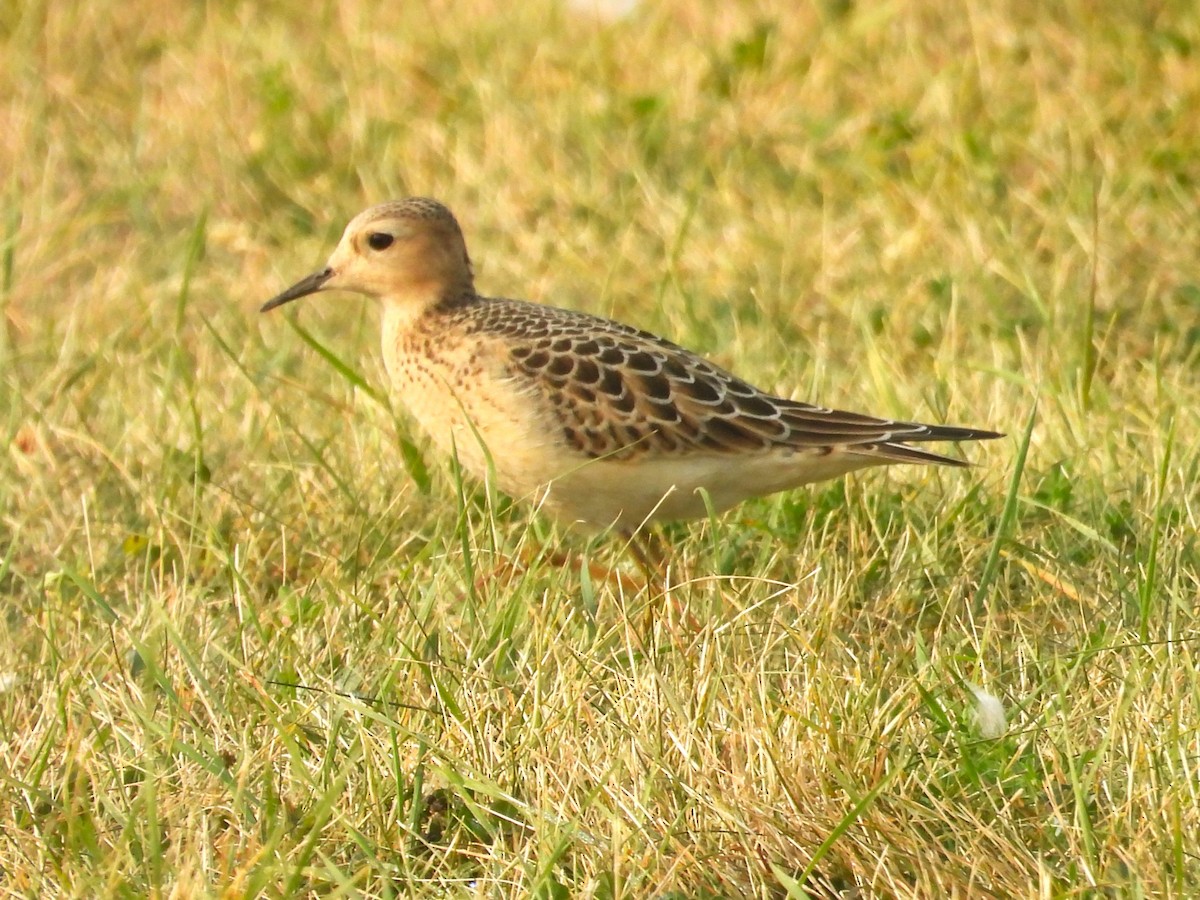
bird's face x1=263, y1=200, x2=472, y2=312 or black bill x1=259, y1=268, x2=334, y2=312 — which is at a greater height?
bird's face x1=263, y1=200, x2=472, y2=312

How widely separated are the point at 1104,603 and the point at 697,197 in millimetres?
3537

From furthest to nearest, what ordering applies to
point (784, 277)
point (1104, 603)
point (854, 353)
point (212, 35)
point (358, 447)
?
point (212, 35) < point (784, 277) < point (854, 353) < point (358, 447) < point (1104, 603)

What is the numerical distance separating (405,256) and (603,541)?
1.02 m

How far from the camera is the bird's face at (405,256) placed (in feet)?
18.6

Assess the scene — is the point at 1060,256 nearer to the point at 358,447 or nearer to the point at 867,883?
the point at 358,447

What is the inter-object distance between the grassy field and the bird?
0.19 meters

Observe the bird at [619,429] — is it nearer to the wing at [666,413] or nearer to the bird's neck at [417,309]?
the wing at [666,413]

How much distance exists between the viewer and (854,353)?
6660 mm

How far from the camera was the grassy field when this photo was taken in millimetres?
3715

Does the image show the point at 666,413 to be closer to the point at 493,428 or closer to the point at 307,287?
the point at 493,428

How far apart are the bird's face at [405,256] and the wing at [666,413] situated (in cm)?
46

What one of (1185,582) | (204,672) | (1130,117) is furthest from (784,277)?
(204,672)

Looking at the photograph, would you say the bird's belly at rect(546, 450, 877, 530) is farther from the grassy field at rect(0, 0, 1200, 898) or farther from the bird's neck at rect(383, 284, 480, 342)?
the bird's neck at rect(383, 284, 480, 342)

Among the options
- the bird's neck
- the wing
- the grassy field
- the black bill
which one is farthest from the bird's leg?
the black bill
